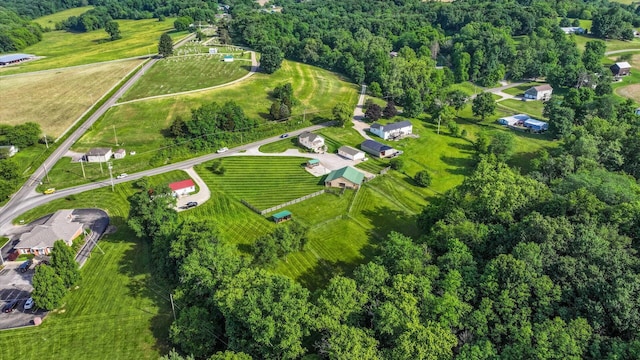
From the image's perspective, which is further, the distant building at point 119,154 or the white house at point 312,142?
the white house at point 312,142

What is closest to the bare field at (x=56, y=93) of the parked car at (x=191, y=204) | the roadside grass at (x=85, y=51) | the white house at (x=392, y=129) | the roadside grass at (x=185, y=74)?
the roadside grass at (x=85, y=51)

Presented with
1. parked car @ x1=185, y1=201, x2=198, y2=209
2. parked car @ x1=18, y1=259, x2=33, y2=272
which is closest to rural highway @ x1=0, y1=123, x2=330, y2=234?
parked car @ x1=18, y1=259, x2=33, y2=272

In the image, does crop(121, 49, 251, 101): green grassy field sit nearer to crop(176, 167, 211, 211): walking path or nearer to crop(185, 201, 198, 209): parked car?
crop(176, 167, 211, 211): walking path

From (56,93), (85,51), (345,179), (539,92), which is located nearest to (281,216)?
(345,179)

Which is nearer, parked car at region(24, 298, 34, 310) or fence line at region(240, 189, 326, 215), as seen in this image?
parked car at region(24, 298, 34, 310)

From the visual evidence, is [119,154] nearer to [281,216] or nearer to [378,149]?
[281,216]

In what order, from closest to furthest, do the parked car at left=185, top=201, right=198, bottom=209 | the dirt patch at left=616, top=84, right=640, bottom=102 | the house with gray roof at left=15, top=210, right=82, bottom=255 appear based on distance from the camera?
the house with gray roof at left=15, top=210, right=82, bottom=255
the parked car at left=185, top=201, right=198, bottom=209
the dirt patch at left=616, top=84, right=640, bottom=102

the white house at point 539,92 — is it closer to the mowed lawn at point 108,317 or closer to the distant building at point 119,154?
the distant building at point 119,154

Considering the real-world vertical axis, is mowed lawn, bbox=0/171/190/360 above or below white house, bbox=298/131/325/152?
below
